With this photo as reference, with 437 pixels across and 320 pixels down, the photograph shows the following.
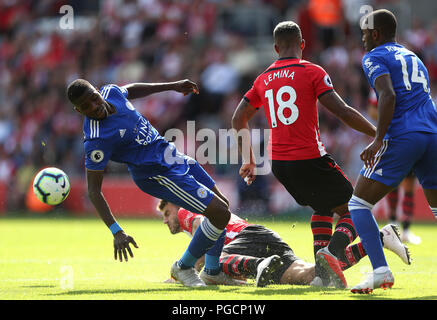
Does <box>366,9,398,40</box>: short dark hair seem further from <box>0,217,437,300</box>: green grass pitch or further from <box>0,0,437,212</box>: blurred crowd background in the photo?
<box>0,0,437,212</box>: blurred crowd background

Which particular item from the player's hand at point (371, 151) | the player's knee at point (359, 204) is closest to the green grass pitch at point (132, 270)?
the player's knee at point (359, 204)

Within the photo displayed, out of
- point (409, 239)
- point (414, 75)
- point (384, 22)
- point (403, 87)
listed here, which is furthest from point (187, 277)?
point (409, 239)

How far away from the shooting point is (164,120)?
681 inches

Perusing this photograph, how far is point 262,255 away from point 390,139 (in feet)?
6.02

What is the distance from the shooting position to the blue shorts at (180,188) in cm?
660

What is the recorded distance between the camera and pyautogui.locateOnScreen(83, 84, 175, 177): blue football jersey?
6.45m

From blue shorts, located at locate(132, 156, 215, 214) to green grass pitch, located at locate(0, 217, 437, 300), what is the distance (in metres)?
0.75

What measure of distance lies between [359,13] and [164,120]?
5.07 metres

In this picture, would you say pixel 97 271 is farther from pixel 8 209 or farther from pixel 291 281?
pixel 8 209

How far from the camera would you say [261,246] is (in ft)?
23.2

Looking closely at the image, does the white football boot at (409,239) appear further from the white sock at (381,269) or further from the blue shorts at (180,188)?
the white sock at (381,269)

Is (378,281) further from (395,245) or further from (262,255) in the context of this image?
(262,255)

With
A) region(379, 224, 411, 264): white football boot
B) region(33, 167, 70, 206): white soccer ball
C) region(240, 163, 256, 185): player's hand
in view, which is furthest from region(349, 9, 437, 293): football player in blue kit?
region(33, 167, 70, 206): white soccer ball

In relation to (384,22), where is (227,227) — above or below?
below
